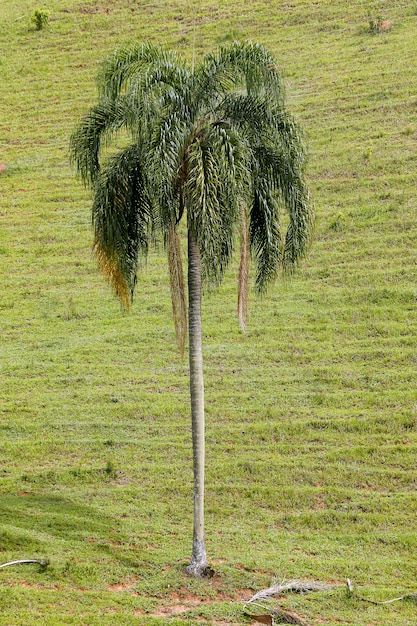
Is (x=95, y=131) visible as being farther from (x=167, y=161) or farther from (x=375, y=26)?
(x=375, y=26)

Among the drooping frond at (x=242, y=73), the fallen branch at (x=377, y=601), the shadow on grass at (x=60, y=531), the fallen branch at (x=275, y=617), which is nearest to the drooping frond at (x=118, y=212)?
the drooping frond at (x=242, y=73)

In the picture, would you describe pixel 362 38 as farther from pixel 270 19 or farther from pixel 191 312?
Answer: pixel 191 312

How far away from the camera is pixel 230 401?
23984mm

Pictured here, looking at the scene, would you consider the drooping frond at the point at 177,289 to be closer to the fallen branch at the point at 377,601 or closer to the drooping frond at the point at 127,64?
the drooping frond at the point at 127,64

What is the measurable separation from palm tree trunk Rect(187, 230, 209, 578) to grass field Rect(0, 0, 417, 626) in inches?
22.7

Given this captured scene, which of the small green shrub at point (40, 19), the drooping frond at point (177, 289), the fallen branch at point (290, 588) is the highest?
the small green shrub at point (40, 19)

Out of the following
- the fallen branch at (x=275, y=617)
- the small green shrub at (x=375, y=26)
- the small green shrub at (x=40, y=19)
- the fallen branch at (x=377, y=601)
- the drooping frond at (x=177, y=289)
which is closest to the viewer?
the fallen branch at (x=275, y=617)

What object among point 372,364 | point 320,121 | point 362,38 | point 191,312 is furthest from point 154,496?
point 362,38

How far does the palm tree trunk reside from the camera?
16.1 meters

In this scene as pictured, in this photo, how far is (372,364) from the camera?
81.6ft

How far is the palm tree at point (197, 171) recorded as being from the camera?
1494 centimetres

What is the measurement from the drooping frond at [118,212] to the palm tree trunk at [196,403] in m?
1.11

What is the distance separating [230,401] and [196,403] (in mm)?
7871

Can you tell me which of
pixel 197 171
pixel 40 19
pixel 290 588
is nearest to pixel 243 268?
pixel 197 171
